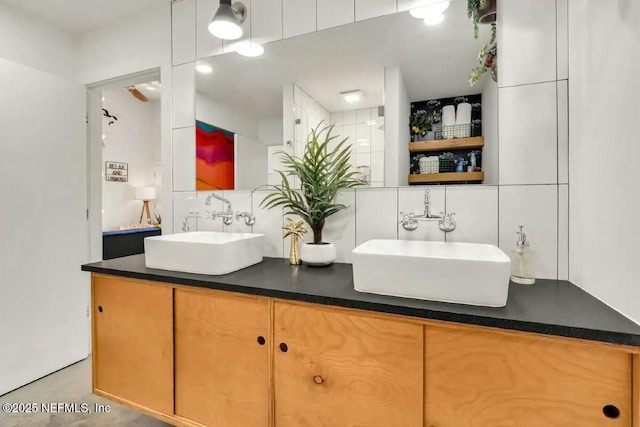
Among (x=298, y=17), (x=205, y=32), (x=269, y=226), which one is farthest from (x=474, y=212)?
(x=205, y=32)

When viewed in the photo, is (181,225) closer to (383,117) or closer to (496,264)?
(383,117)

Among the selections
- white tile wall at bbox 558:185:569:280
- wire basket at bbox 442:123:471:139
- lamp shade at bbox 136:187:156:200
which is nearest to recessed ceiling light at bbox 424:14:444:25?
wire basket at bbox 442:123:471:139

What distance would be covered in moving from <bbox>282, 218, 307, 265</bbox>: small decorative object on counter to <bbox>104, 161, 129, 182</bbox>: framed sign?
4.78 meters

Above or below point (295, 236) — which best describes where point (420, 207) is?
above

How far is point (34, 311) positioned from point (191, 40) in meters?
1.93

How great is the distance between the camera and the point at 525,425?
A: 0.78 m

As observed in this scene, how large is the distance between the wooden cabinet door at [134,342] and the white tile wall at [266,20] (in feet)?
4.40

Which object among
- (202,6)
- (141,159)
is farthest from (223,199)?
(141,159)

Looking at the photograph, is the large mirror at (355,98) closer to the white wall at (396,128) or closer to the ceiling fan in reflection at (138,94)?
the white wall at (396,128)

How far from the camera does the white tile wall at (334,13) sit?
57.4 inches

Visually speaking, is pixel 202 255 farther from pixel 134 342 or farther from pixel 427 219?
pixel 427 219

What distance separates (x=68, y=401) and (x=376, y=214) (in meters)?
2.01

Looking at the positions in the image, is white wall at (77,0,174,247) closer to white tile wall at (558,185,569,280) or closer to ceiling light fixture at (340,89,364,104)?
ceiling light fixture at (340,89,364,104)

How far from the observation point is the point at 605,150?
885 mm
